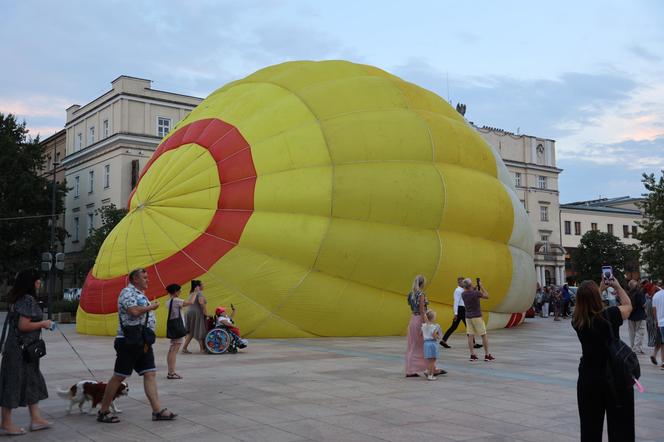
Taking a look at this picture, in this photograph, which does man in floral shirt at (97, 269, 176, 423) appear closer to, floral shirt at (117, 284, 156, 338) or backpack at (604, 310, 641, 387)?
floral shirt at (117, 284, 156, 338)

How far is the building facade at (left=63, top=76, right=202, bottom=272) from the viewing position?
161ft

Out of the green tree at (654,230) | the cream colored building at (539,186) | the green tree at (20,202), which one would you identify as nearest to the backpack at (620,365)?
the green tree at (654,230)

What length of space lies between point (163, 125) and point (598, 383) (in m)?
49.2

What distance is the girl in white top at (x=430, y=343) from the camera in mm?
10500

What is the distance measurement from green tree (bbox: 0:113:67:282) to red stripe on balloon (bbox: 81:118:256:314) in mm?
31769

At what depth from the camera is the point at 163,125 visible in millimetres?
51000

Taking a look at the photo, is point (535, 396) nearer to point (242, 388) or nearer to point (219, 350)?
point (242, 388)

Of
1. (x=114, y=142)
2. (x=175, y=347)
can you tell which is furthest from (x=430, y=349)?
(x=114, y=142)

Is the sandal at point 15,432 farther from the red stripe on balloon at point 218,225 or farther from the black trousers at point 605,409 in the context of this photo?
the red stripe on balloon at point 218,225

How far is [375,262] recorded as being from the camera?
16.1 metres

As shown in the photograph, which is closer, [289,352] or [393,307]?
[289,352]

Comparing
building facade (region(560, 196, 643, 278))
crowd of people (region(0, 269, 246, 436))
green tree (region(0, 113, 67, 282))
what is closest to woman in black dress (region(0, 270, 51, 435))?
crowd of people (region(0, 269, 246, 436))

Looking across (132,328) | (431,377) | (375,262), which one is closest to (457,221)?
(375,262)

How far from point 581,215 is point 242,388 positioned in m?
73.0
